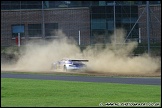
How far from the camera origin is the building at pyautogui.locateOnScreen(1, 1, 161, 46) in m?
40.3

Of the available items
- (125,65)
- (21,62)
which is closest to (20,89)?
(125,65)

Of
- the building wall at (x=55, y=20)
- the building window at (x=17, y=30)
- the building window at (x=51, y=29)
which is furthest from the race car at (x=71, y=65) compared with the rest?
the building window at (x=17, y=30)

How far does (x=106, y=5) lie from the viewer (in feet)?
146

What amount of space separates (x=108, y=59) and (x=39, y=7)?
13305 mm

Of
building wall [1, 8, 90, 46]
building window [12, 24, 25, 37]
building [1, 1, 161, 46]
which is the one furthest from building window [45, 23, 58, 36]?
building window [12, 24, 25, 37]

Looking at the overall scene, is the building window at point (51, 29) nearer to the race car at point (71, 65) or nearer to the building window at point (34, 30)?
the building window at point (34, 30)

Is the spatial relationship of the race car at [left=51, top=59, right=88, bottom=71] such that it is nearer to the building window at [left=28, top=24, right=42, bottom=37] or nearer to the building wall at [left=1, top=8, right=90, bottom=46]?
the building wall at [left=1, top=8, right=90, bottom=46]

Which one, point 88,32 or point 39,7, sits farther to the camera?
point 39,7

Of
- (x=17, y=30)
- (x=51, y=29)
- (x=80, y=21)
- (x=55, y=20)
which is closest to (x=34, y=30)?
(x=51, y=29)

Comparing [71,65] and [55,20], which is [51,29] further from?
[71,65]

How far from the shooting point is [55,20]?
43562 mm

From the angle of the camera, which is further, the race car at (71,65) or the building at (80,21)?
the building at (80,21)

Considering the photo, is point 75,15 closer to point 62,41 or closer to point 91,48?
point 62,41

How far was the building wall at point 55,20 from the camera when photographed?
41156 mm
